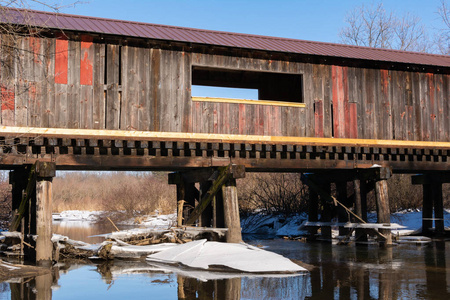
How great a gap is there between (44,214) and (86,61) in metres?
4.00

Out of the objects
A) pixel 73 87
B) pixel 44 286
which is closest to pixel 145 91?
pixel 73 87

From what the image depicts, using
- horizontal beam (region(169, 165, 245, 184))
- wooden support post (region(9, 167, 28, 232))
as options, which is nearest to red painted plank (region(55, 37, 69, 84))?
wooden support post (region(9, 167, 28, 232))

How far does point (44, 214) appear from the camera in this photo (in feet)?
42.3

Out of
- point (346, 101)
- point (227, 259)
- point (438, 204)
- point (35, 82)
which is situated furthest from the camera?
point (438, 204)

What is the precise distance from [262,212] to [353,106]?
12579 mm

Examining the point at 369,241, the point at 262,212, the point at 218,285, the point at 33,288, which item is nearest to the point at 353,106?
the point at 369,241

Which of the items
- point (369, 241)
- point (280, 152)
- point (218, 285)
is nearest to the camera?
point (218, 285)

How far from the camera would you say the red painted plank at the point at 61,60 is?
14.0 meters

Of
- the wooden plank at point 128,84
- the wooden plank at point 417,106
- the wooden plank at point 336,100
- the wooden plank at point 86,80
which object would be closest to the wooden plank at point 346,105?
the wooden plank at point 336,100

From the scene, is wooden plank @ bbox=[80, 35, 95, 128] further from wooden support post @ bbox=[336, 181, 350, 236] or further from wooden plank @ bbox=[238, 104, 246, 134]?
wooden support post @ bbox=[336, 181, 350, 236]

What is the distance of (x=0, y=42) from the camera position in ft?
44.7

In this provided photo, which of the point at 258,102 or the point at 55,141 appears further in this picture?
the point at 258,102

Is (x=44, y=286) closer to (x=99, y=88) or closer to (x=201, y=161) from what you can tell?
(x=99, y=88)

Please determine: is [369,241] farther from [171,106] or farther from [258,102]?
[171,106]
